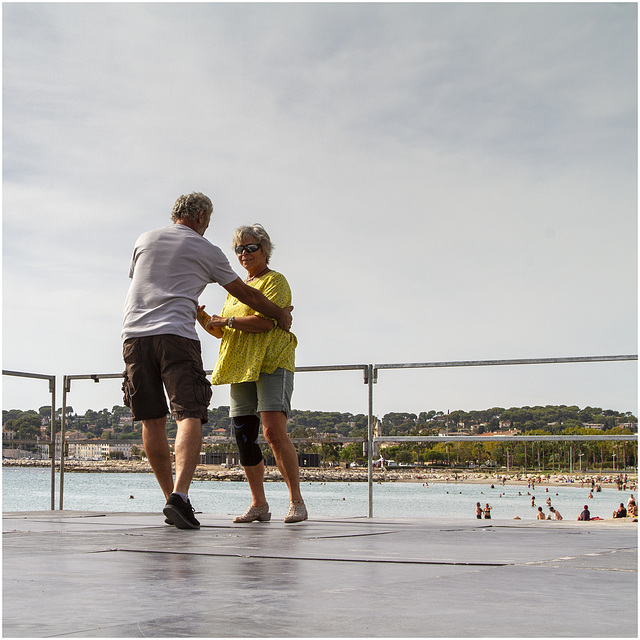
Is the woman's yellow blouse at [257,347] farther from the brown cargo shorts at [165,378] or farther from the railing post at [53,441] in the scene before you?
the railing post at [53,441]

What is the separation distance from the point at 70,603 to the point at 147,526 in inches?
81.3

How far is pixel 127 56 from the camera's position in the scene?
133ft

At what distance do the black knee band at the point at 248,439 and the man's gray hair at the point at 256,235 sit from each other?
772 mm

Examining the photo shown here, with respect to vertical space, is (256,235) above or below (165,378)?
above

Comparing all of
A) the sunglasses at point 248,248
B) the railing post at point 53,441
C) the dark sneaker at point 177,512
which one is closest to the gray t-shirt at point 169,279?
the sunglasses at point 248,248

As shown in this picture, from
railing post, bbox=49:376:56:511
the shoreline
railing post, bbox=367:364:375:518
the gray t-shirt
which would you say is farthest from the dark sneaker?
railing post, bbox=49:376:56:511

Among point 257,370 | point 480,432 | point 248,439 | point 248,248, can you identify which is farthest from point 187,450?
point 480,432

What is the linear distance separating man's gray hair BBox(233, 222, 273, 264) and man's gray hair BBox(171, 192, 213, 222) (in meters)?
0.42

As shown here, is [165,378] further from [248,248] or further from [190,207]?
[248,248]

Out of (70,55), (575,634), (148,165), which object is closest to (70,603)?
(575,634)

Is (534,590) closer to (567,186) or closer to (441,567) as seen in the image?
(441,567)

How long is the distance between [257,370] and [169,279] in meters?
0.63

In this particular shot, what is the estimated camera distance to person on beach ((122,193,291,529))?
3.51 metres

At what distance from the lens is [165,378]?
3.55 meters
